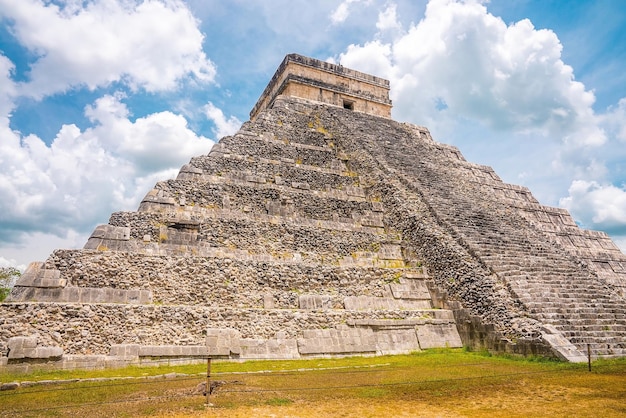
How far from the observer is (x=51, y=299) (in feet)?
31.0

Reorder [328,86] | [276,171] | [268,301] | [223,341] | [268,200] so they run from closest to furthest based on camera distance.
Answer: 1. [223,341]
2. [268,301]
3. [268,200]
4. [276,171]
5. [328,86]

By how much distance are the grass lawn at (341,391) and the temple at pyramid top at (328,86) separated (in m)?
16.4

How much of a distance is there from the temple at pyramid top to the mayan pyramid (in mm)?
4998

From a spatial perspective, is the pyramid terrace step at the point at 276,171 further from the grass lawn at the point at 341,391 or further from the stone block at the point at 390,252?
the grass lawn at the point at 341,391

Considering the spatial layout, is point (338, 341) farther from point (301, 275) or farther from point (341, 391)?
point (341, 391)

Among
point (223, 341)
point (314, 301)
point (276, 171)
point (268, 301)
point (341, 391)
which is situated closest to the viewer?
point (341, 391)

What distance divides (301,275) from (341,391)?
540cm

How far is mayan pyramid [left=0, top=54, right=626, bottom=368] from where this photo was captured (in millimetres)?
9508

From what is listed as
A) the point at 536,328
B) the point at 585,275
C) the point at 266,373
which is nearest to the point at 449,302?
the point at 536,328

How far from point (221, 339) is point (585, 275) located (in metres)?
11.1

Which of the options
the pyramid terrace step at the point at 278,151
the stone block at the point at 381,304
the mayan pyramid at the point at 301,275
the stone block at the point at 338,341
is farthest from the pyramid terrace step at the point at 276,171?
the stone block at the point at 338,341

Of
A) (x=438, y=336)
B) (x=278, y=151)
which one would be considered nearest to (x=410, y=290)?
(x=438, y=336)

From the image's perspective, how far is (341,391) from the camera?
22.5 feet

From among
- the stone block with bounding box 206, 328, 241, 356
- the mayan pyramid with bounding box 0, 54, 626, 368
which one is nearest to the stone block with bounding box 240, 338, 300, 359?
the mayan pyramid with bounding box 0, 54, 626, 368
